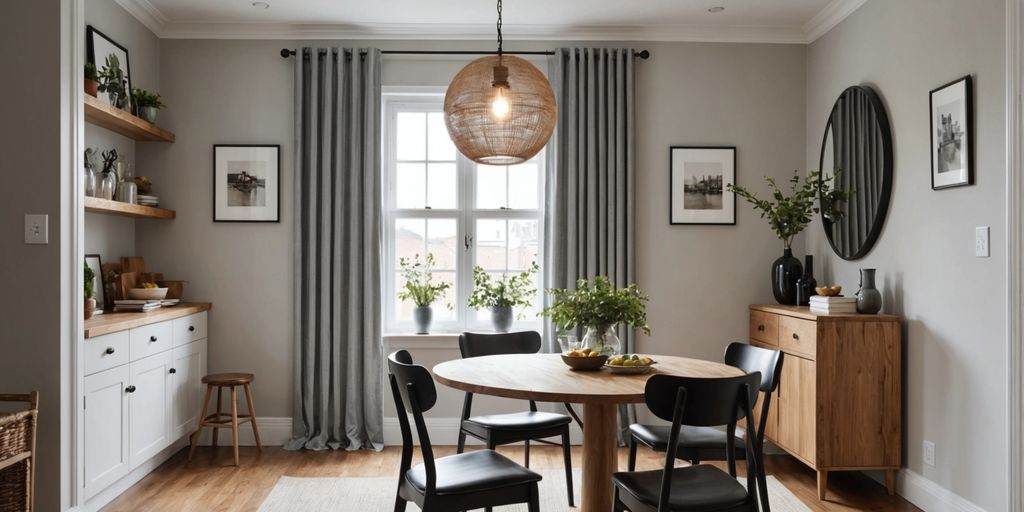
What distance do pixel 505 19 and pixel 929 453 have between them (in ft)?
10.8

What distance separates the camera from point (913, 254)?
3.58m

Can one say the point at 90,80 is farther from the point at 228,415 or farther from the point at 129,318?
the point at 228,415

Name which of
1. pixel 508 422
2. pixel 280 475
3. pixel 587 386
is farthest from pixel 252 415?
pixel 587 386

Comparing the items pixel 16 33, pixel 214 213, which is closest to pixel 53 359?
pixel 16 33

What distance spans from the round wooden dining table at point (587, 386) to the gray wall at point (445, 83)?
160 centimetres

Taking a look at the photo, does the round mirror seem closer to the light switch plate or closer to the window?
the window

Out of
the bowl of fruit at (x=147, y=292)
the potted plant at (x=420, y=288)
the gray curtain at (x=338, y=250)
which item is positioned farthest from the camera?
the potted plant at (x=420, y=288)

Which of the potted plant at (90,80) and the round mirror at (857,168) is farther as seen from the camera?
the round mirror at (857,168)

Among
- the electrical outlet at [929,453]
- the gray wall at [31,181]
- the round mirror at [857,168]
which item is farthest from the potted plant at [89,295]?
the electrical outlet at [929,453]

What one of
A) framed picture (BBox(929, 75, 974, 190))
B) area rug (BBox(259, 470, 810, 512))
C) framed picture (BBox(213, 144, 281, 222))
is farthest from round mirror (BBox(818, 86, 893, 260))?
framed picture (BBox(213, 144, 281, 222))

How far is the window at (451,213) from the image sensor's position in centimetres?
484

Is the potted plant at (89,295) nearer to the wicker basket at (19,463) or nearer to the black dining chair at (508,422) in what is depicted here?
the wicker basket at (19,463)

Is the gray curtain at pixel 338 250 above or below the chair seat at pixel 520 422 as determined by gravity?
above

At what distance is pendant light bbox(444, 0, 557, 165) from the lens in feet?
9.11
